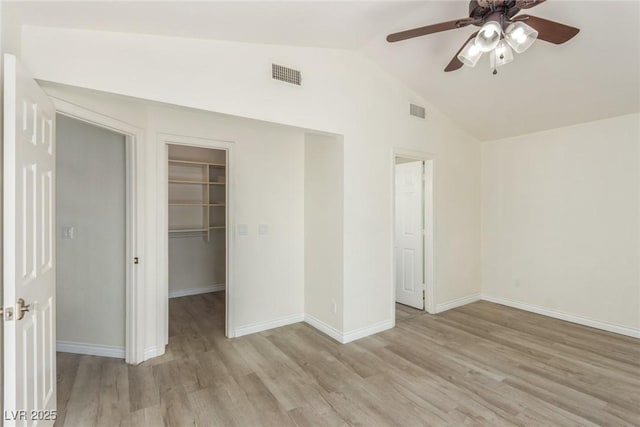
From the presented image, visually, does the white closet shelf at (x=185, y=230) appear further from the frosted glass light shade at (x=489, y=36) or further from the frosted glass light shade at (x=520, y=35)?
the frosted glass light shade at (x=520, y=35)

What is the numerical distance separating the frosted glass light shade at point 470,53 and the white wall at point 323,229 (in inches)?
53.6

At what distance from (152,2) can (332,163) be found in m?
2.02

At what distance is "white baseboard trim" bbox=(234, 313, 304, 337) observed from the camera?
134 inches

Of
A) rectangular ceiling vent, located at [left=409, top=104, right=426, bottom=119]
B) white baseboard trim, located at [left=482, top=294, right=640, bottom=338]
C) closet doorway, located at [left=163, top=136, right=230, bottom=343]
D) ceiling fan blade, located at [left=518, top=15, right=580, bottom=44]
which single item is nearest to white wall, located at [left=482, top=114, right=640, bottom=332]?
white baseboard trim, located at [left=482, top=294, right=640, bottom=338]

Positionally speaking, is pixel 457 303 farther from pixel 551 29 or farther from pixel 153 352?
pixel 153 352

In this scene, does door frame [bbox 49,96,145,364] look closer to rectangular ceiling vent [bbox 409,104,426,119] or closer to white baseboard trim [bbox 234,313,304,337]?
white baseboard trim [bbox 234,313,304,337]

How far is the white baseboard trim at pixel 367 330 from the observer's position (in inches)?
126

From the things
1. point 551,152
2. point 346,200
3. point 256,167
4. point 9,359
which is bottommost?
point 9,359

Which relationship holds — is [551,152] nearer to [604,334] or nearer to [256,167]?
[604,334]

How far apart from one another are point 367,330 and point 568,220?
9.34ft

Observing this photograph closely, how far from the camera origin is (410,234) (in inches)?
173

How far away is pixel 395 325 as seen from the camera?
3.66 m

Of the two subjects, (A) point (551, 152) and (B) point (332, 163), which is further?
(A) point (551, 152)

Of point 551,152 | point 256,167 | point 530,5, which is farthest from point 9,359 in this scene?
point 551,152
